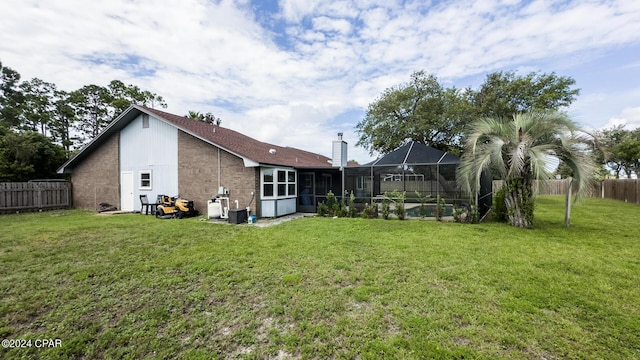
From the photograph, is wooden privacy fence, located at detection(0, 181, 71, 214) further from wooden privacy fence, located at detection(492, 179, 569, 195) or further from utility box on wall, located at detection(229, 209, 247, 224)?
wooden privacy fence, located at detection(492, 179, 569, 195)

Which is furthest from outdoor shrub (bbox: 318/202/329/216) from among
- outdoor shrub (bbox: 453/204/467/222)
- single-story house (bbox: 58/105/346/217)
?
outdoor shrub (bbox: 453/204/467/222)

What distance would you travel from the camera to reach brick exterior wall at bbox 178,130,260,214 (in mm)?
10109

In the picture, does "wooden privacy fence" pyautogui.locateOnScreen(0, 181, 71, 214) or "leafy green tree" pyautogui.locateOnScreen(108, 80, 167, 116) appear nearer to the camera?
Answer: "wooden privacy fence" pyautogui.locateOnScreen(0, 181, 71, 214)

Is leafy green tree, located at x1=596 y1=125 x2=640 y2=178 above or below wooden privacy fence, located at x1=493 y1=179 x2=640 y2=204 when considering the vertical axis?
above

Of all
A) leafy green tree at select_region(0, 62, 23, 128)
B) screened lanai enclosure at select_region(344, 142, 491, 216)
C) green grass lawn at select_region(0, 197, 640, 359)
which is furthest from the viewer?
leafy green tree at select_region(0, 62, 23, 128)

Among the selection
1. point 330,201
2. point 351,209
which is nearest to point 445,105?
point 351,209

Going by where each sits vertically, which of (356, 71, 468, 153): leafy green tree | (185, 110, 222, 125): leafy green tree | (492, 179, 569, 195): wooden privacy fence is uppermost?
(185, 110, 222, 125): leafy green tree

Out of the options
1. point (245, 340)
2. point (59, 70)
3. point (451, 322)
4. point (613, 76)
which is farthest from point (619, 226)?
point (59, 70)

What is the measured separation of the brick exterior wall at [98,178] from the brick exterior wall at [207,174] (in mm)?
3925

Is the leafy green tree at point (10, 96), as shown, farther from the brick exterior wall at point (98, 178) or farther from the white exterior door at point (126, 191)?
the white exterior door at point (126, 191)

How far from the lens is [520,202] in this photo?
7824 millimetres

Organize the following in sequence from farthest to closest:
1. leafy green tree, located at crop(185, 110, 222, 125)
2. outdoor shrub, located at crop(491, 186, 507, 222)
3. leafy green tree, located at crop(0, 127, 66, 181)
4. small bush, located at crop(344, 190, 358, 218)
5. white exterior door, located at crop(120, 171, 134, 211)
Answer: leafy green tree, located at crop(185, 110, 222, 125), leafy green tree, located at crop(0, 127, 66, 181), white exterior door, located at crop(120, 171, 134, 211), small bush, located at crop(344, 190, 358, 218), outdoor shrub, located at crop(491, 186, 507, 222)

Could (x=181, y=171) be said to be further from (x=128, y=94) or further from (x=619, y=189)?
(x=619, y=189)

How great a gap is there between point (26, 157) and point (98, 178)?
431cm
